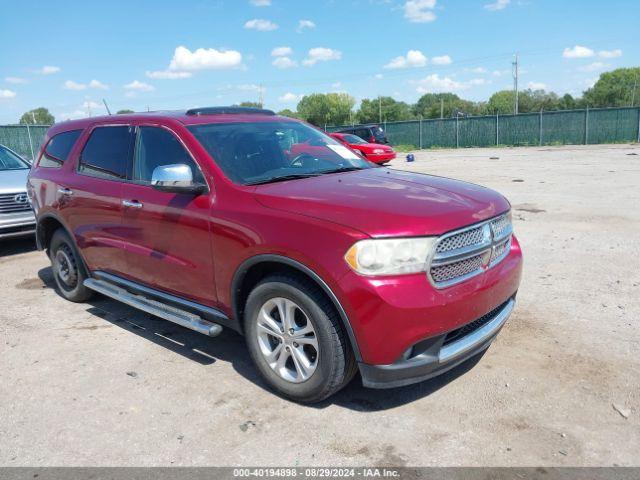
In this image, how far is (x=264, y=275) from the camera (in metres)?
3.54

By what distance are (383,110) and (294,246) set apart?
128 metres

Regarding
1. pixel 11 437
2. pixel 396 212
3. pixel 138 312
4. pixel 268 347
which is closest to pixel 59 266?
pixel 138 312

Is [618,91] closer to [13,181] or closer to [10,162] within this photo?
[10,162]

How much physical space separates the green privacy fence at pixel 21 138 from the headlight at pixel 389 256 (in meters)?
25.6

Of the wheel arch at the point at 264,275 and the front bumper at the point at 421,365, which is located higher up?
the wheel arch at the point at 264,275

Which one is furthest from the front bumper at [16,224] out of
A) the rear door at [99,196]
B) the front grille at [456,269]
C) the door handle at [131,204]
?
the front grille at [456,269]

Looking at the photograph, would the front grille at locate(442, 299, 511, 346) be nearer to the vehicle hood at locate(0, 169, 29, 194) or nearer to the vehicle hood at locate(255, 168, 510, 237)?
the vehicle hood at locate(255, 168, 510, 237)

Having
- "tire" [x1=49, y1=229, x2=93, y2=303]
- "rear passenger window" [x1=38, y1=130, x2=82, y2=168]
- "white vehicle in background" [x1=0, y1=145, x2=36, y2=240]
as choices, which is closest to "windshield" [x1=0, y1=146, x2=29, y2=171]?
"white vehicle in background" [x1=0, y1=145, x2=36, y2=240]

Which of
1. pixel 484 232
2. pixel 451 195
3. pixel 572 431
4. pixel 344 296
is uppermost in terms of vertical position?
pixel 451 195

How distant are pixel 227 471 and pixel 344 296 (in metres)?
1.11

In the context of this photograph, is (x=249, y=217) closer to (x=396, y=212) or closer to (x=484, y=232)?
(x=396, y=212)

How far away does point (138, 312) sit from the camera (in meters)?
5.37

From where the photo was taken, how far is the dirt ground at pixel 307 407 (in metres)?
2.97

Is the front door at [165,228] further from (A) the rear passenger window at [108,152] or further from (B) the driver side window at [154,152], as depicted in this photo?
(A) the rear passenger window at [108,152]
